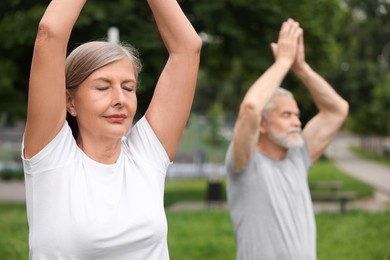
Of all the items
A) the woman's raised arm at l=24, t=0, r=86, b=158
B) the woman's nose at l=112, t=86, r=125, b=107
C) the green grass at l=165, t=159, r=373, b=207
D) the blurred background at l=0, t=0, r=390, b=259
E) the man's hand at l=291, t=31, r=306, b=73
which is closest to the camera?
the woman's raised arm at l=24, t=0, r=86, b=158

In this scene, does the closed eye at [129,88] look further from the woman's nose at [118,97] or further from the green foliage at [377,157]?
the green foliage at [377,157]

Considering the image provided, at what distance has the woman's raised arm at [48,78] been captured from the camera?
1740 mm

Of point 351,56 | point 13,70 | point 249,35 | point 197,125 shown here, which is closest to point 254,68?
point 249,35

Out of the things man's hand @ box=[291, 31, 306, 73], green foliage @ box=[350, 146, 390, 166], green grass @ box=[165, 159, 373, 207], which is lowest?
green foliage @ box=[350, 146, 390, 166]

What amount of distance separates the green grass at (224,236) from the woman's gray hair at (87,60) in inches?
201

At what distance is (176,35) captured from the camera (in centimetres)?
204

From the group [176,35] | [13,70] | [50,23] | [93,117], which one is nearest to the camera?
[50,23]

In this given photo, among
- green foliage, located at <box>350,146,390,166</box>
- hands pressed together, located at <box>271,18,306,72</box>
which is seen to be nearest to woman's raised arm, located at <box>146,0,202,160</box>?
hands pressed together, located at <box>271,18,306,72</box>

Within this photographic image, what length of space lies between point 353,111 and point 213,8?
22.8 metres

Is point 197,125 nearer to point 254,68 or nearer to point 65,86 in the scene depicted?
point 254,68

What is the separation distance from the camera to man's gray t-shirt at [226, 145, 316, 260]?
11.2 ft

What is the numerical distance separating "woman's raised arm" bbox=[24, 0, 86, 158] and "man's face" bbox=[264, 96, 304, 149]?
2067 millimetres

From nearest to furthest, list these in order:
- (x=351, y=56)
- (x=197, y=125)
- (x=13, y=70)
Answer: (x=13, y=70), (x=197, y=125), (x=351, y=56)

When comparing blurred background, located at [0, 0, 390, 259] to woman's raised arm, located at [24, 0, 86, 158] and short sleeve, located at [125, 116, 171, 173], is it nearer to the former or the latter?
short sleeve, located at [125, 116, 171, 173]
